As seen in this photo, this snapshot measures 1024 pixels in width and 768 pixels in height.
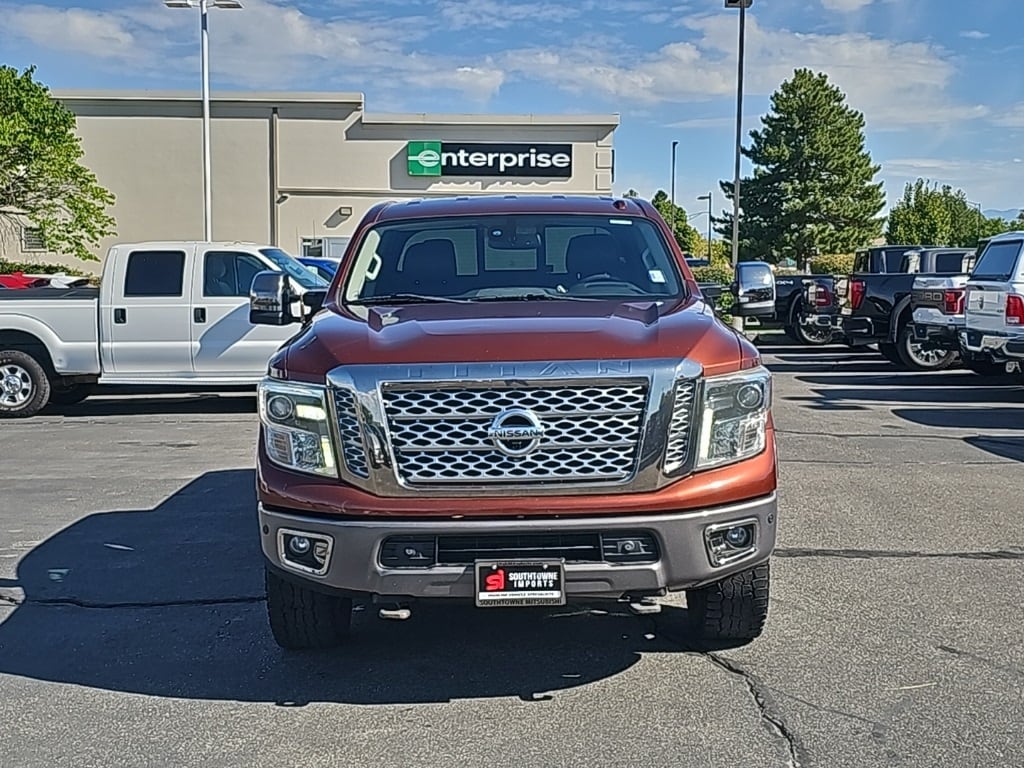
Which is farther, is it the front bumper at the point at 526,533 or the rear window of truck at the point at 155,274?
the rear window of truck at the point at 155,274

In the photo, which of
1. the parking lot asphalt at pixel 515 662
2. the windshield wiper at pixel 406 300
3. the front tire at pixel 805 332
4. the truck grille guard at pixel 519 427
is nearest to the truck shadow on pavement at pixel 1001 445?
the parking lot asphalt at pixel 515 662

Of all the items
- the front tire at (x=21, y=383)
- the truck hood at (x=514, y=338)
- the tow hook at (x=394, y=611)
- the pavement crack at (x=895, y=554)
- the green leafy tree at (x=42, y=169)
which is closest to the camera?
the truck hood at (x=514, y=338)

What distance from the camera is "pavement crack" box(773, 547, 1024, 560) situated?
21.1 ft

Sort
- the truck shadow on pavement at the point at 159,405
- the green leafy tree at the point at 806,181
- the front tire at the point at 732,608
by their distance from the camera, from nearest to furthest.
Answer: the front tire at the point at 732,608, the truck shadow on pavement at the point at 159,405, the green leafy tree at the point at 806,181

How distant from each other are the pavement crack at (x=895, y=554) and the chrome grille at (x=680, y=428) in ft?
8.44

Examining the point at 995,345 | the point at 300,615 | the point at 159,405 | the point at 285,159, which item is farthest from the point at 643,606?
the point at 285,159

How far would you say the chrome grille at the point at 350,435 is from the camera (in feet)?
13.7

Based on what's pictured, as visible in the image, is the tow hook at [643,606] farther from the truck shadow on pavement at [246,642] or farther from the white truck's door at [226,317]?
the white truck's door at [226,317]

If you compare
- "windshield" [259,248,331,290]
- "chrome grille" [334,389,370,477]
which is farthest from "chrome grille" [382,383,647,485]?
"windshield" [259,248,331,290]

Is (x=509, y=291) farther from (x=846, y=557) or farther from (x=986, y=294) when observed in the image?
(x=986, y=294)

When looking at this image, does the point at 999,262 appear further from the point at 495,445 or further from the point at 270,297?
Answer: the point at 495,445

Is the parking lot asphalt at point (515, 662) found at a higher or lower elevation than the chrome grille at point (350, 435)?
lower

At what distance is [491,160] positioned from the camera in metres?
36.1

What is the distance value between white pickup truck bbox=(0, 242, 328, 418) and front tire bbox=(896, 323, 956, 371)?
31.4ft
